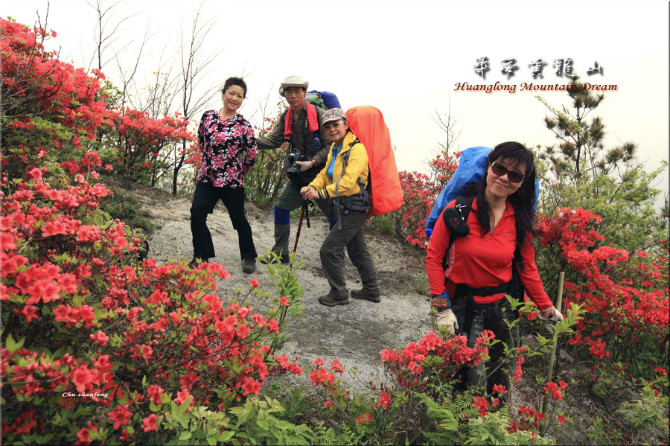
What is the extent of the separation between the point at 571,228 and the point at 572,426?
5.73ft

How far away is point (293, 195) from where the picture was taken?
468 centimetres

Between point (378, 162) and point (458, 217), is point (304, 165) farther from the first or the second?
point (458, 217)

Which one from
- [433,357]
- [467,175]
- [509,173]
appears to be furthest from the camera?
[467,175]

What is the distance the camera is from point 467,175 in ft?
8.14

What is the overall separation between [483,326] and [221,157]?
2862mm

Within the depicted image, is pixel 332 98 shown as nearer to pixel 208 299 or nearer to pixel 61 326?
pixel 208 299

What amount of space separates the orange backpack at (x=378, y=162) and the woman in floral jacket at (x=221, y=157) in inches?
45.6

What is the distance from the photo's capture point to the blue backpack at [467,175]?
2463 mm

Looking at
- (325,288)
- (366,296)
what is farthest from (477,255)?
(325,288)

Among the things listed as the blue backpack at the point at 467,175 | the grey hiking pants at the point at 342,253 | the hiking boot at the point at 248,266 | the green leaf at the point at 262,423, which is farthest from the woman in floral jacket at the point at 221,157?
the green leaf at the point at 262,423

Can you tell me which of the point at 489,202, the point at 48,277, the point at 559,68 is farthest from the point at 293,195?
the point at 559,68

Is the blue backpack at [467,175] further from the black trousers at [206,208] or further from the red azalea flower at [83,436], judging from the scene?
the black trousers at [206,208]

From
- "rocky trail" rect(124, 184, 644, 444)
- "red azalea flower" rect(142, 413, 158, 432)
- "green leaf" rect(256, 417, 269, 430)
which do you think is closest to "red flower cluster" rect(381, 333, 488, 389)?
"rocky trail" rect(124, 184, 644, 444)

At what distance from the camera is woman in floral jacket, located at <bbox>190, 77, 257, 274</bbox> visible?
3.97 metres
